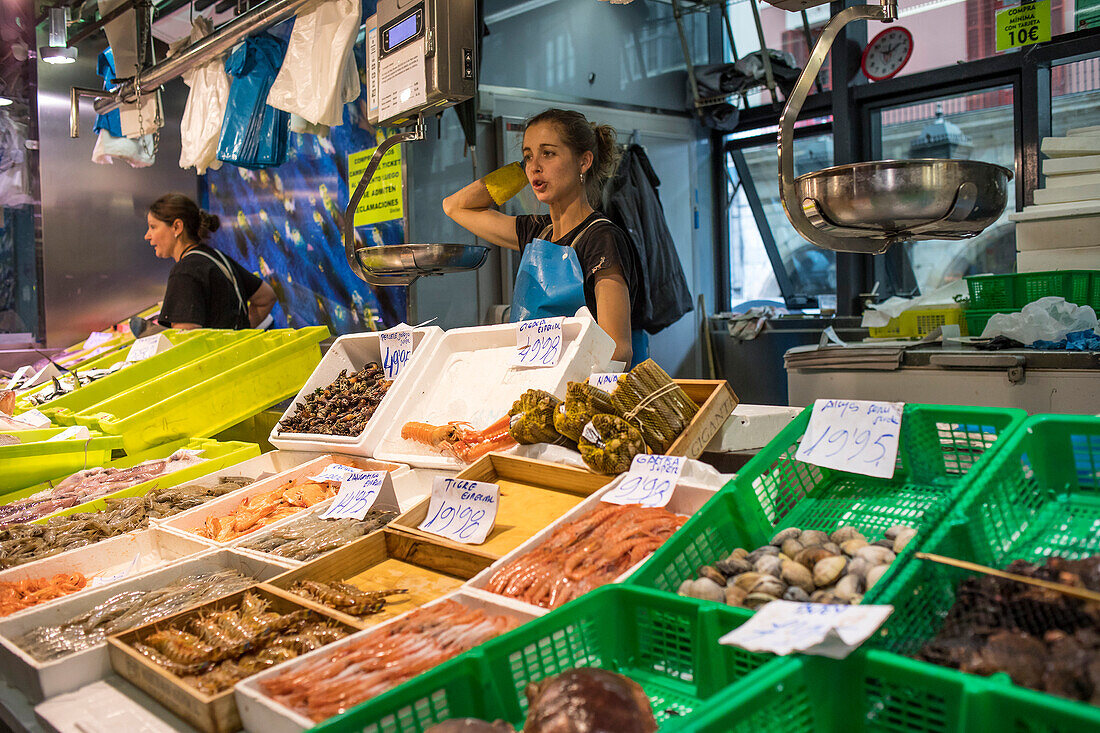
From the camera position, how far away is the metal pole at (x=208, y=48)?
399cm

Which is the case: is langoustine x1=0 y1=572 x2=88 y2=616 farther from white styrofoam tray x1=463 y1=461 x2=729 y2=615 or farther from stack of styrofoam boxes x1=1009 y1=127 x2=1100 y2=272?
stack of styrofoam boxes x1=1009 y1=127 x2=1100 y2=272

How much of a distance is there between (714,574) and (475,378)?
1404mm

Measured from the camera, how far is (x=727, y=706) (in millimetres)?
903

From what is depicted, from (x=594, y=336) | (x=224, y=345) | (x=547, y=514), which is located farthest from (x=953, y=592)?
(x=224, y=345)

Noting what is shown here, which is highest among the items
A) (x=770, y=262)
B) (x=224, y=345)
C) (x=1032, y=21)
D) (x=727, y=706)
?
(x=1032, y=21)

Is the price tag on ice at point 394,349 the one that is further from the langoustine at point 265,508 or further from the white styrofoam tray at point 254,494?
the langoustine at point 265,508

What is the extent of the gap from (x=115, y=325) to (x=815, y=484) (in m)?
6.78

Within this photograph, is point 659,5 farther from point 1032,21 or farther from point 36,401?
point 36,401

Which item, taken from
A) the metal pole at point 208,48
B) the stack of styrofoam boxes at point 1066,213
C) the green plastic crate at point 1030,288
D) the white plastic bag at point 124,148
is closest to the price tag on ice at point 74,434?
the metal pole at point 208,48

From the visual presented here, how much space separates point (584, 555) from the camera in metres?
1.63

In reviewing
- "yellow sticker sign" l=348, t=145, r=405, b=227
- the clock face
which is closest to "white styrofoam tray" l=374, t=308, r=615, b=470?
"yellow sticker sign" l=348, t=145, r=405, b=227

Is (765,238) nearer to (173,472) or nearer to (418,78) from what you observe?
(418,78)

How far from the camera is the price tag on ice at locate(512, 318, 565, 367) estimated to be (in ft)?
7.86

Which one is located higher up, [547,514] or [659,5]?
[659,5]
